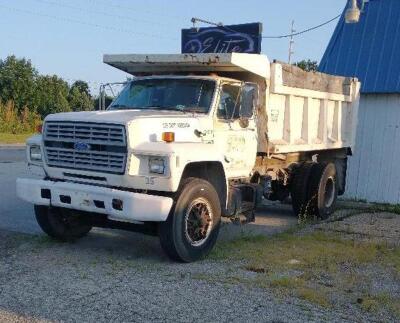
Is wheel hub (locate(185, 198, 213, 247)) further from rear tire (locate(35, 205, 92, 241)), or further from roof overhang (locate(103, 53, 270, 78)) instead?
roof overhang (locate(103, 53, 270, 78))

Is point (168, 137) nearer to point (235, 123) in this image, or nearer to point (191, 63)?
point (235, 123)

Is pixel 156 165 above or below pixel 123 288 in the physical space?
above

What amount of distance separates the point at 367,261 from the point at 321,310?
7.71 ft

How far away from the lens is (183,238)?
7.41 m

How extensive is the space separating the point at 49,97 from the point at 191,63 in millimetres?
44406

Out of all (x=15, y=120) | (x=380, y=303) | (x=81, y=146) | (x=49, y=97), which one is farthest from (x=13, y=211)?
(x=49, y=97)

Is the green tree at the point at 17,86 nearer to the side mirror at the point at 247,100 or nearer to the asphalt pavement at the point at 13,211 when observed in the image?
the asphalt pavement at the point at 13,211

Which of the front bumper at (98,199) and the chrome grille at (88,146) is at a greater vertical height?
the chrome grille at (88,146)

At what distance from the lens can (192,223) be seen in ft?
25.2

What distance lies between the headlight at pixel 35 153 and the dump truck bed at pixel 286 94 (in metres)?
2.10

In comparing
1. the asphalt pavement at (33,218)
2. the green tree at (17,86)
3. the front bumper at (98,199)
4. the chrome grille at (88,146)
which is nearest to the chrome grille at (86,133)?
the chrome grille at (88,146)

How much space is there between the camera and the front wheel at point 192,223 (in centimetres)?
729

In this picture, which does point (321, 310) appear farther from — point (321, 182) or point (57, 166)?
point (321, 182)

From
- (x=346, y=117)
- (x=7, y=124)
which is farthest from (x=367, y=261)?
(x=7, y=124)
